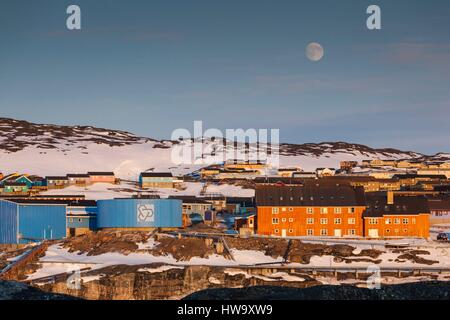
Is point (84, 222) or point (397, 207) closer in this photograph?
point (397, 207)

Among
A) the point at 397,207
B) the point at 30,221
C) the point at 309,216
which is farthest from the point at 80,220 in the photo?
the point at 397,207

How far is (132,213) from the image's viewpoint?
60250mm

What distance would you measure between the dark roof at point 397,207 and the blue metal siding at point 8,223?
32.7 metres

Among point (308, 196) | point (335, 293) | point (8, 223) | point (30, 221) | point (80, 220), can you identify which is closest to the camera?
point (335, 293)

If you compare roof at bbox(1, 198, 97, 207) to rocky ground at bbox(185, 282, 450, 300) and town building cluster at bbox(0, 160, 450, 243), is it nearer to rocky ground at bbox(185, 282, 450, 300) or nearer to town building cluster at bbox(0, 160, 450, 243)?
town building cluster at bbox(0, 160, 450, 243)

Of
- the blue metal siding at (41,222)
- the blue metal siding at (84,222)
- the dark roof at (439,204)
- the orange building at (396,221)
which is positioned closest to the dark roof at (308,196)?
the orange building at (396,221)

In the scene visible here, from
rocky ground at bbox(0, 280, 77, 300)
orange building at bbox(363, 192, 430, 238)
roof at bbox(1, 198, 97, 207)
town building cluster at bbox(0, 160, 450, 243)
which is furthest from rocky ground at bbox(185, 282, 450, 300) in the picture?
roof at bbox(1, 198, 97, 207)

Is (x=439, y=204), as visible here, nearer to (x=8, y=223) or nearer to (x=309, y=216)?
(x=309, y=216)

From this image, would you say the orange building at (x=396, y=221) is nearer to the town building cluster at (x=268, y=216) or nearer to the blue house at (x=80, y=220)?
the town building cluster at (x=268, y=216)

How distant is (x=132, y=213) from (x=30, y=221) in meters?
9.42

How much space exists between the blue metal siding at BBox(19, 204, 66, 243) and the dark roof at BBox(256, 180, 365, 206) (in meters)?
18.7
